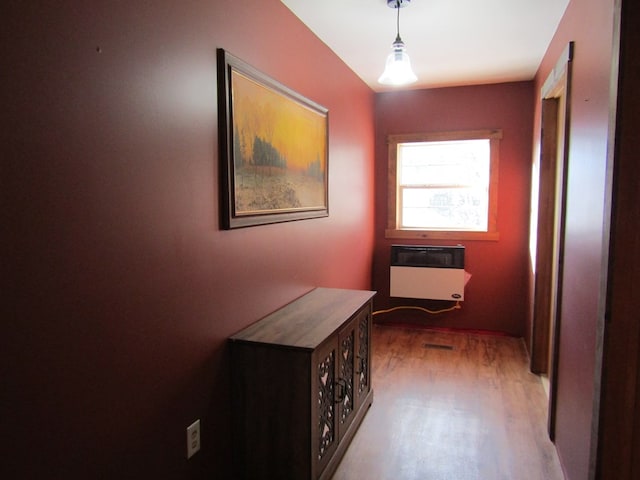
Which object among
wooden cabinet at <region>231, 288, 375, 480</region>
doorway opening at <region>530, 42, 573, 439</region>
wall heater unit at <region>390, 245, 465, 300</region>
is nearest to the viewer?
wooden cabinet at <region>231, 288, 375, 480</region>

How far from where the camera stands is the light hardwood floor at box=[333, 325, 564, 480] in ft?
7.38

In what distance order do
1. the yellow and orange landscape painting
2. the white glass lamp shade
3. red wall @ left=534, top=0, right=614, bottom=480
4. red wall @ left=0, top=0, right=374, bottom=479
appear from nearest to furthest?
red wall @ left=0, top=0, right=374, bottom=479 < red wall @ left=534, top=0, right=614, bottom=480 < the yellow and orange landscape painting < the white glass lamp shade

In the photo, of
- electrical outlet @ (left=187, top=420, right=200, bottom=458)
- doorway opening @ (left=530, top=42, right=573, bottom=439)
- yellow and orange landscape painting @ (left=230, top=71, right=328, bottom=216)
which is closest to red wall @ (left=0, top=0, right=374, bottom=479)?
electrical outlet @ (left=187, top=420, right=200, bottom=458)

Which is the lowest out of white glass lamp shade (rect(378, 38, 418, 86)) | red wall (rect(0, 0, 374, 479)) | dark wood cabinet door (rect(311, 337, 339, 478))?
dark wood cabinet door (rect(311, 337, 339, 478))

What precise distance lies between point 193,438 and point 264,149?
4.37 feet

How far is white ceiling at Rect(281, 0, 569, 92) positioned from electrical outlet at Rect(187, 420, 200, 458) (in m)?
2.17

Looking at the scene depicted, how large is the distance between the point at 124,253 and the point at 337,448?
4.89 feet

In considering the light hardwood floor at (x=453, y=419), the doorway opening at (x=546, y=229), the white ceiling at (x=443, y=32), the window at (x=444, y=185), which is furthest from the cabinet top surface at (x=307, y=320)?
the window at (x=444, y=185)

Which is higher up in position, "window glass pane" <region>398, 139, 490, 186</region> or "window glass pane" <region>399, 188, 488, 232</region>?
"window glass pane" <region>398, 139, 490, 186</region>

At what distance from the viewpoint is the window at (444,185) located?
4379mm

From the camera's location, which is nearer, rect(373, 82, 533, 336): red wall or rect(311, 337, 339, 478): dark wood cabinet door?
rect(311, 337, 339, 478): dark wood cabinet door

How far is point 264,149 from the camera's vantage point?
2.26 m

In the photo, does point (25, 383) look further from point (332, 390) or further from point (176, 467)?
Result: point (332, 390)

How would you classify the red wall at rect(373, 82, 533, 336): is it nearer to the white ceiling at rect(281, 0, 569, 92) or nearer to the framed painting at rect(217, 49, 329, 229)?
the white ceiling at rect(281, 0, 569, 92)
